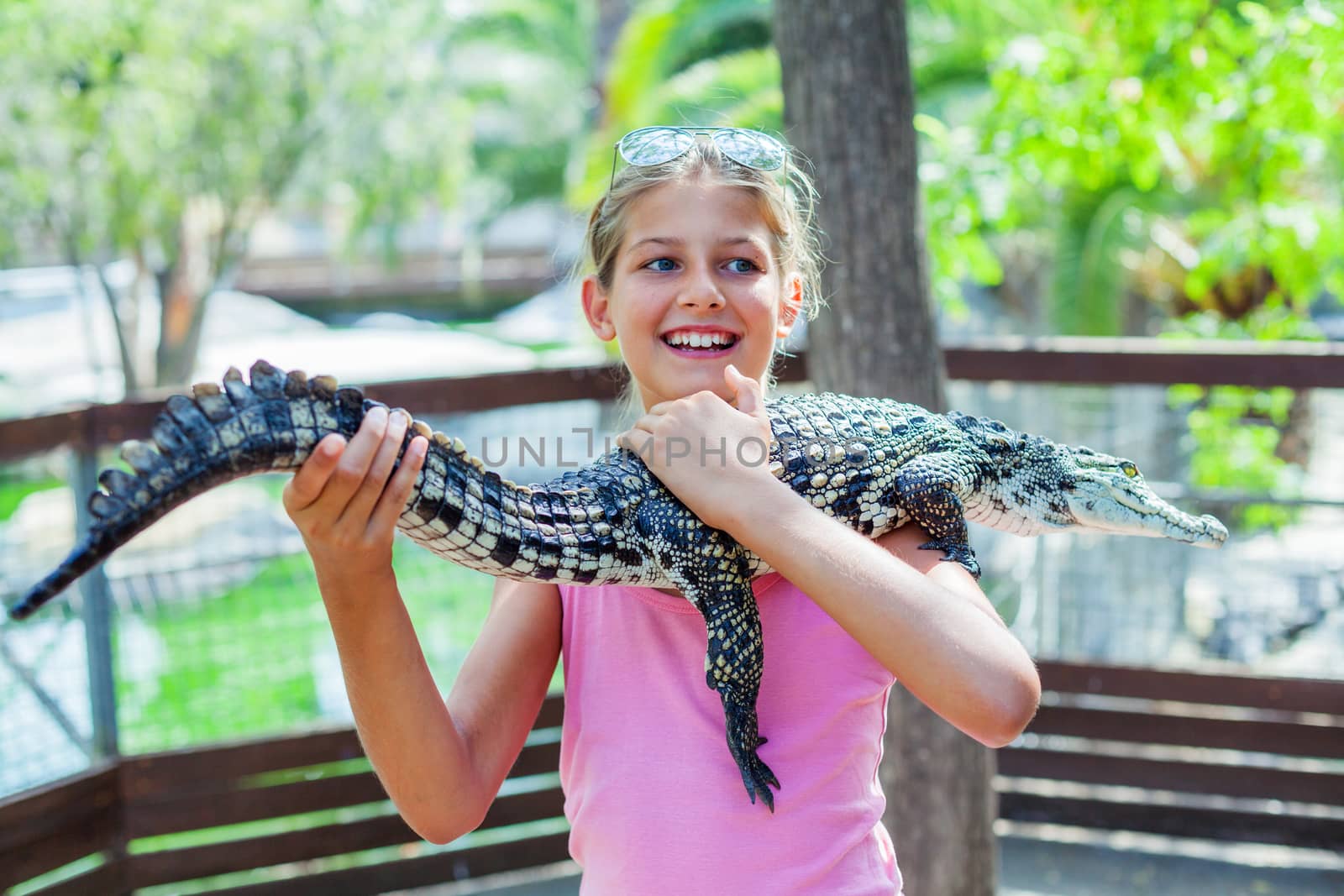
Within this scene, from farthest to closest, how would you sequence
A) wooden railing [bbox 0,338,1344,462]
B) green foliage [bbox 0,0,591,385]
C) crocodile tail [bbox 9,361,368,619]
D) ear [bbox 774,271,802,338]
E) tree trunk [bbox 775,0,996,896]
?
1. green foliage [bbox 0,0,591,385]
2. wooden railing [bbox 0,338,1344,462]
3. tree trunk [bbox 775,0,996,896]
4. ear [bbox 774,271,802,338]
5. crocodile tail [bbox 9,361,368,619]

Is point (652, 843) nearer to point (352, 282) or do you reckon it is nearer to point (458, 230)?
point (352, 282)

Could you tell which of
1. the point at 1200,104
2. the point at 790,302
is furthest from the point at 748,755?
the point at 1200,104

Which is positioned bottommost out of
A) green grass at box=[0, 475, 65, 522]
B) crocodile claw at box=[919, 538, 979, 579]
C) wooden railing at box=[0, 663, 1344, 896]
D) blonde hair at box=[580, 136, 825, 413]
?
wooden railing at box=[0, 663, 1344, 896]

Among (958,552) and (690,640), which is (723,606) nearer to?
(690,640)

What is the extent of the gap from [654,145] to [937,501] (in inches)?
26.5

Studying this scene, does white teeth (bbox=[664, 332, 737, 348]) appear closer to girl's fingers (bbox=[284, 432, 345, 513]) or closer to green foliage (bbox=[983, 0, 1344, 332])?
girl's fingers (bbox=[284, 432, 345, 513])

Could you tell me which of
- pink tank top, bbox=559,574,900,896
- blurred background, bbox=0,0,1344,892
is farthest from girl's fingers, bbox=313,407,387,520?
blurred background, bbox=0,0,1344,892

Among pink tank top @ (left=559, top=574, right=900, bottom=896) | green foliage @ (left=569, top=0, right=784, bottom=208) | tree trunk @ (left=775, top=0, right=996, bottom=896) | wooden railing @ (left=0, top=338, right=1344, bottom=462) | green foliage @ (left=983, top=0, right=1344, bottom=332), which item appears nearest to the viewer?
pink tank top @ (left=559, top=574, right=900, bottom=896)

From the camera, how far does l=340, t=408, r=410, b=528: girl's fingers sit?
3.78ft

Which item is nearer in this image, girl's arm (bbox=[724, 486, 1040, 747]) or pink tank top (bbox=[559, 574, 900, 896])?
girl's arm (bbox=[724, 486, 1040, 747])

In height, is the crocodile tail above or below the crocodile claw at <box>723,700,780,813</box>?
above

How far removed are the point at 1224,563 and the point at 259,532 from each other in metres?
3.41

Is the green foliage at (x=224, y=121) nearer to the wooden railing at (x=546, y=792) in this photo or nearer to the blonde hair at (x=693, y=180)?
the wooden railing at (x=546, y=792)

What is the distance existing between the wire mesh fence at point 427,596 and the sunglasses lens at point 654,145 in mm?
1530
